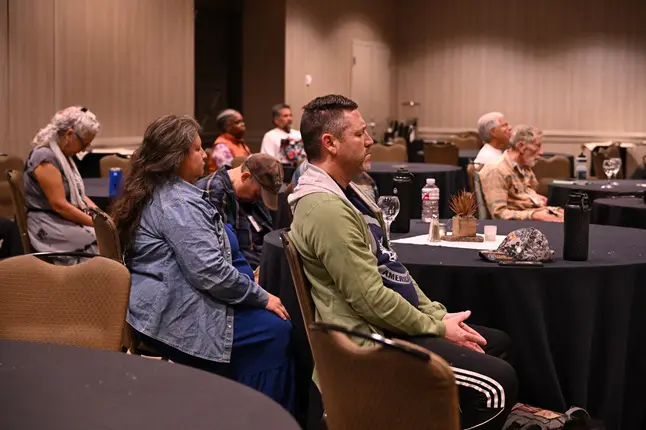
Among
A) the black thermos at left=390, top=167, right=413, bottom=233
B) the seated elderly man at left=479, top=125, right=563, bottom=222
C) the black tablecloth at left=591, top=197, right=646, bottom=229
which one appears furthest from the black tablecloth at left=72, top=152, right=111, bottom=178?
the black thermos at left=390, top=167, right=413, bottom=233

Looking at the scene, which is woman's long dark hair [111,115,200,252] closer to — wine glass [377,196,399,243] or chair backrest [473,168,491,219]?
wine glass [377,196,399,243]

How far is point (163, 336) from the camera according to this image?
381 centimetres

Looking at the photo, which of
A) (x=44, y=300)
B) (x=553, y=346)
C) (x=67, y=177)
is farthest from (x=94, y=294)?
(x=67, y=177)

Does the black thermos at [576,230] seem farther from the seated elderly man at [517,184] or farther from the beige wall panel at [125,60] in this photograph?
the beige wall panel at [125,60]

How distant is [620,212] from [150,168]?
379cm

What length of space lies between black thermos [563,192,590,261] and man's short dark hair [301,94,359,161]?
3.55 ft

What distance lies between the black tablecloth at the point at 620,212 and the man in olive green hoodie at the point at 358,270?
3.48 metres

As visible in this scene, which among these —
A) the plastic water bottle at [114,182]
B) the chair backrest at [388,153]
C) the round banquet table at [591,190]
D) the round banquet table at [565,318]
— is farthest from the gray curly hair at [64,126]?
the chair backrest at [388,153]

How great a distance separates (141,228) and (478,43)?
13.5 meters

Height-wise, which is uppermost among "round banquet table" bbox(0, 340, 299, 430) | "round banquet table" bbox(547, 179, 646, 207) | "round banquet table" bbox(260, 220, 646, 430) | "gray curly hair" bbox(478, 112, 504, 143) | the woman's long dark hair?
"gray curly hair" bbox(478, 112, 504, 143)

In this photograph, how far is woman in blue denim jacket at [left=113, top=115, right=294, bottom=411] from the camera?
12.4 feet

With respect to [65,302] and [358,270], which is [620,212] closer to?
[358,270]

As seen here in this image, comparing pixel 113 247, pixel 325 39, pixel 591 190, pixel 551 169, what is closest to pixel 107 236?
pixel 113 247

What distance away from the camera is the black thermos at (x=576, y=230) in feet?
12.8
